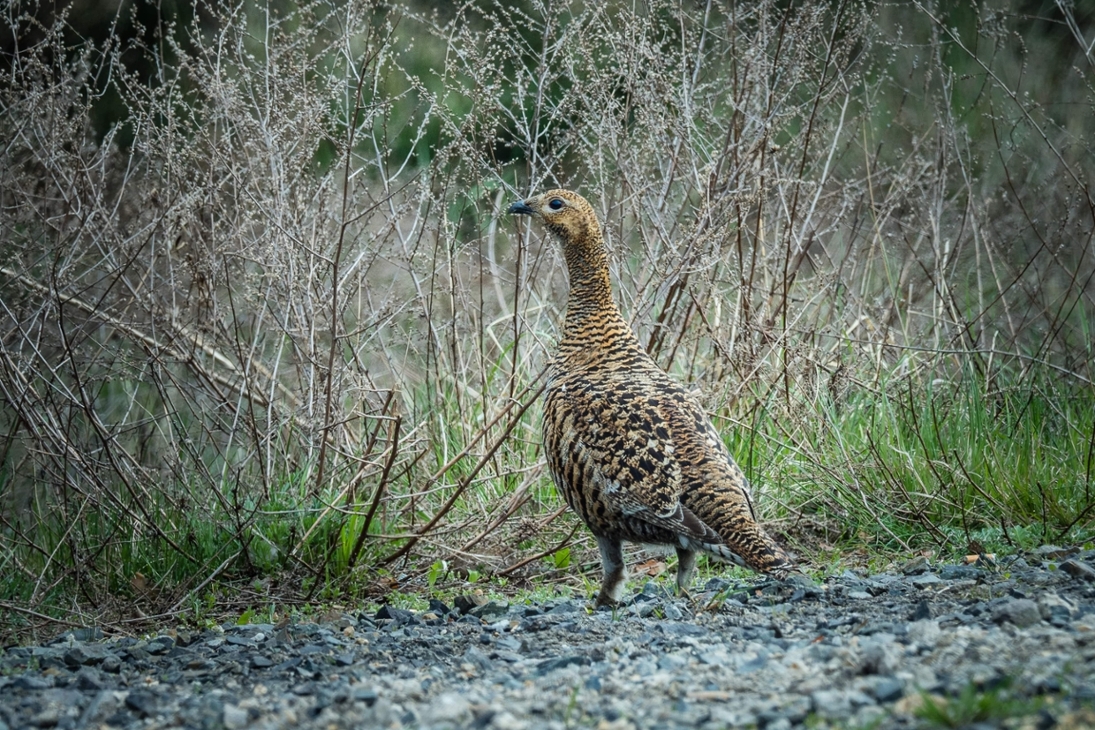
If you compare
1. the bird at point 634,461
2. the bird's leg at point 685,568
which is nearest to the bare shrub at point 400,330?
the bird at point 634,461

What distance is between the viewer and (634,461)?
5.33 m

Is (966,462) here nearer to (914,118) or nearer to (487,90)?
(487,90)

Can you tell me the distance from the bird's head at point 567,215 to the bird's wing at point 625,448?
98 cm

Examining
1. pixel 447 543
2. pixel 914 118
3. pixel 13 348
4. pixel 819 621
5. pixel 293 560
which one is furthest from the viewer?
pixel 914 118

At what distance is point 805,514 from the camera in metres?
6.70

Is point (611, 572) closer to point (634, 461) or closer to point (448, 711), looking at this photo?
point (634, 461)

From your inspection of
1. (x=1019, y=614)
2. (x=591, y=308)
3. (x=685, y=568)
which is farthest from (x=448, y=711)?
(x=591, y=308)

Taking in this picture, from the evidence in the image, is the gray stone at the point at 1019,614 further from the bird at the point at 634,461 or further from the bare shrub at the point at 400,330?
the bare shrub at the point at 400,330

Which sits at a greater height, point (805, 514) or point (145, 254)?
point (145, 254)

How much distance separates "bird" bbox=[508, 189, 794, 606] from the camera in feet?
16.9

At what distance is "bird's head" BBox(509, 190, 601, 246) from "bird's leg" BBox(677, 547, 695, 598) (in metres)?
1.86

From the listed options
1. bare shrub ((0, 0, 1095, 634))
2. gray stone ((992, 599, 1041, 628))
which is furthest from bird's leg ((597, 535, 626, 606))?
gray stone ((992, 599, 1041, 628))

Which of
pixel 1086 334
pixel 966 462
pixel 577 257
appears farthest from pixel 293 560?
pixel 1086 334

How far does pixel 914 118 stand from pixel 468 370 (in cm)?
642
